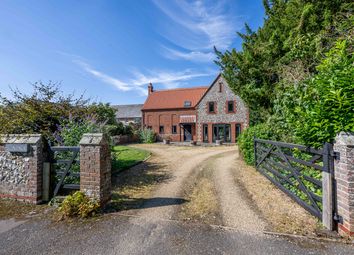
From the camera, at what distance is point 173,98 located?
106ft

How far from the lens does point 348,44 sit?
6.36m

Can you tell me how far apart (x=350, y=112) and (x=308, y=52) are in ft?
15.4

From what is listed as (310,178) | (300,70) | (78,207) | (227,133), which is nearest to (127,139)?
(227,133)

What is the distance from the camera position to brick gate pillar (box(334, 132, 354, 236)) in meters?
3.45

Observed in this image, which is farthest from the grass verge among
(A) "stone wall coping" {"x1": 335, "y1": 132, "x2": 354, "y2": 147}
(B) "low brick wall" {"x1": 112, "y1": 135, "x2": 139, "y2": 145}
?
(B) "low brick wall" {"x1": 112, "y1": 135, "x2": 139, "y2": 145}

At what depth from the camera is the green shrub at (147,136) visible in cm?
2928

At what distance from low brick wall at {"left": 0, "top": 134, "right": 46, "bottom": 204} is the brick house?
22.0m

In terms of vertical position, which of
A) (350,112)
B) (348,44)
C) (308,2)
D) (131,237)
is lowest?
(131,237)

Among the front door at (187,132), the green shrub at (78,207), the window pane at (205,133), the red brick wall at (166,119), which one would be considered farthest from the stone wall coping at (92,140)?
the front door at (187,132)

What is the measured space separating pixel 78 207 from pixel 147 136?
980 inches

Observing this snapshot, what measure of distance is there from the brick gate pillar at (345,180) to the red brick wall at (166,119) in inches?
1004

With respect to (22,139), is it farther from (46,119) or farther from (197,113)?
(197,113)

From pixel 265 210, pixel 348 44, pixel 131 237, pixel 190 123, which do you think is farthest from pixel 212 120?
pixel 131 237

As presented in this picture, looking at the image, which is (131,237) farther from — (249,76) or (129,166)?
(249,76)
